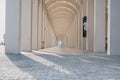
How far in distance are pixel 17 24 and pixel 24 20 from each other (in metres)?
4.34

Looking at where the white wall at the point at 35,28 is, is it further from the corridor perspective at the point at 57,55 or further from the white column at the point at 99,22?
the white column at the point at 99,22

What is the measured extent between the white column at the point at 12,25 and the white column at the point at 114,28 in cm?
511

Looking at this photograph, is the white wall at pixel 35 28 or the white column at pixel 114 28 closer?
the white column at pixel 114 28

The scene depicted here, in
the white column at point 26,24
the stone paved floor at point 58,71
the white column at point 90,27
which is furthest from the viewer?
the white column at point 90,27

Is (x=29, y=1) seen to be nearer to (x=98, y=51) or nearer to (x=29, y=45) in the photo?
(x=29, y=45)

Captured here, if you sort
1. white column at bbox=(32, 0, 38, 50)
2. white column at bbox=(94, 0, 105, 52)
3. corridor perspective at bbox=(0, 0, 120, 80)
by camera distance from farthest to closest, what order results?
white column at bbox=(32, 0, 38, 50)
white column at bbox=(94, 0, 105, 52)
corridor perspective at bbox=(0, 0, 120, 80)

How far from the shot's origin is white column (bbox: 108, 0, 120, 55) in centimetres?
1484

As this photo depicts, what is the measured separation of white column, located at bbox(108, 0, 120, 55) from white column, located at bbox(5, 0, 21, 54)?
5.11 m

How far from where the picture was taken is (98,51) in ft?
61.1

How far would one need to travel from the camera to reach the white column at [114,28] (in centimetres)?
1484

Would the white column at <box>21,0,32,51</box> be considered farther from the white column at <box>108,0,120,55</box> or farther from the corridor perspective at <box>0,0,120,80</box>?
the white column at <box>108,0,120,55</box>

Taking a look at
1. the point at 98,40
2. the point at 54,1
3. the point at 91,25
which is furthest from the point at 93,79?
the point at 54,1

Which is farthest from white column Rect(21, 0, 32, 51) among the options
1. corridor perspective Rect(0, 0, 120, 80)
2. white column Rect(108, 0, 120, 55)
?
white column Rect(108, 0, 120, 55)

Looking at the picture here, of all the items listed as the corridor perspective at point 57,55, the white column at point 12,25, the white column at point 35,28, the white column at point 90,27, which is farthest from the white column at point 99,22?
the white column at point 35,28
